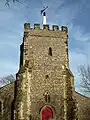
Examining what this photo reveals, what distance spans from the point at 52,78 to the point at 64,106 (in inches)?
131

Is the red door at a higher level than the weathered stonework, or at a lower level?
lower

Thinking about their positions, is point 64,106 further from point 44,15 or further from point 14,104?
point 44,15

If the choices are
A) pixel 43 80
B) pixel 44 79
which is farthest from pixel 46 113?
pixel 44 79

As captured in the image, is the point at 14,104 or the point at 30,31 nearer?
the point at 14,104

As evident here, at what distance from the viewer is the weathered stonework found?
27312 millimetres

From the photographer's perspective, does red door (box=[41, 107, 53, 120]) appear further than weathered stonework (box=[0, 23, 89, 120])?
Yes

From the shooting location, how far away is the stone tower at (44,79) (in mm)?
27297

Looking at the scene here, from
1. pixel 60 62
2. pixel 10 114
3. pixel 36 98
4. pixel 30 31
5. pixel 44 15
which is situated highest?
pixel 44 15

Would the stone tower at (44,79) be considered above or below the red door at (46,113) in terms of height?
above

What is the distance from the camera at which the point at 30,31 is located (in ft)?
98.4

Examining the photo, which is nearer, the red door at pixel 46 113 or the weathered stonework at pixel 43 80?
the weathered stonework at pixel 43 80

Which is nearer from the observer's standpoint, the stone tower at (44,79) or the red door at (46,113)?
the stone tower at (44,79)

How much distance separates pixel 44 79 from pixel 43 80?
17 cm

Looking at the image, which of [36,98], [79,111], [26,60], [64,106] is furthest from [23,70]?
[79,111]
